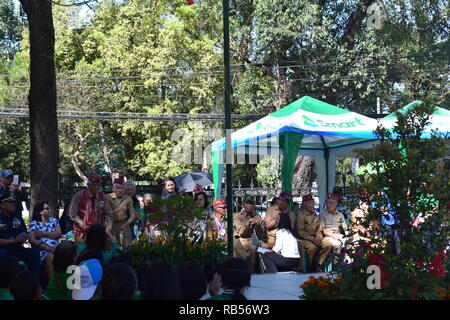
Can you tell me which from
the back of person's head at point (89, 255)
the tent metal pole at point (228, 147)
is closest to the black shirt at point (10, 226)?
the back of person's head at point (89, 255)

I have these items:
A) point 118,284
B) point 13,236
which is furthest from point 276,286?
point 118,284

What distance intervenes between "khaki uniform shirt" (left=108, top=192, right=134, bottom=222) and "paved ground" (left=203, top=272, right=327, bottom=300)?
239 cm

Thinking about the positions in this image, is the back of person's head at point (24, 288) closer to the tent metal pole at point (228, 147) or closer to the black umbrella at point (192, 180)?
the tent metal pole at point (228, 147)

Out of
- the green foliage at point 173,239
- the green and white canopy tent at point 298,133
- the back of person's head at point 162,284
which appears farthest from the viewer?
the green and white canopy tent at point 298,133

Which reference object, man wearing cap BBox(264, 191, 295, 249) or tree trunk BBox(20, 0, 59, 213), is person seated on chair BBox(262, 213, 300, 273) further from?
tree trunk BBox(20, 0, 59, 213)

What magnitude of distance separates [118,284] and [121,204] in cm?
662

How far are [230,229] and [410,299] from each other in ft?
11.7

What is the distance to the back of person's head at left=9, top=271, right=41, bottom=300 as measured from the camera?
16.8 feet

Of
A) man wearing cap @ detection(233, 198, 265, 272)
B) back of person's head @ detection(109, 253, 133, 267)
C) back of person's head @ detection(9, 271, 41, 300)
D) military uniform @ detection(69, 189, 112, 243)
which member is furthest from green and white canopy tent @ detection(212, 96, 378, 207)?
back of person's head @ detection(9, 271, 41, 300)

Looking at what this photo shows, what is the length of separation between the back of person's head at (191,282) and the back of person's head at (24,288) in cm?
112

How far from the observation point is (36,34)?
41.1 ft

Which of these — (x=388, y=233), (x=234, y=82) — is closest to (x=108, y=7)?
(x=234, y=82)

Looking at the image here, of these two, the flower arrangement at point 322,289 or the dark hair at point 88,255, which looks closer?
the flower arrangement at point 322,289

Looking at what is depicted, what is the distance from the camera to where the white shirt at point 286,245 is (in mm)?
12711
